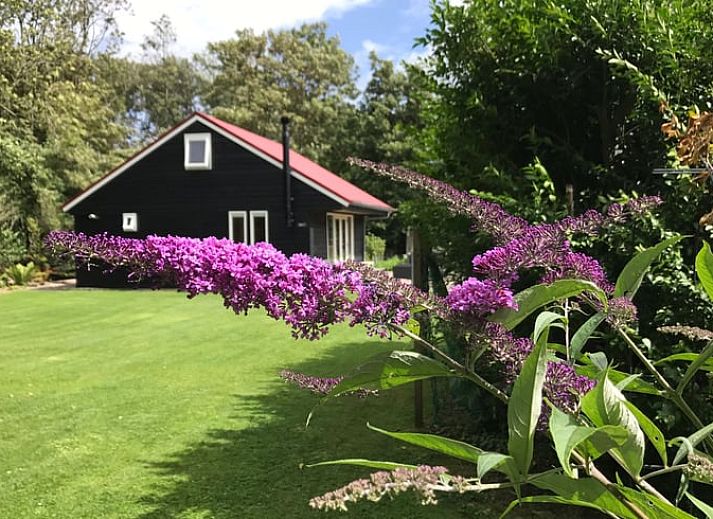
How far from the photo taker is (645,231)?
111 inches

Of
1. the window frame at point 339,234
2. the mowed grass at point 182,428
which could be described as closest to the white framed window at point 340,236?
the window frame at point 339,234

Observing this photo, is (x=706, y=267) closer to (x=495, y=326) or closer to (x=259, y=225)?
(x=495, y=326)

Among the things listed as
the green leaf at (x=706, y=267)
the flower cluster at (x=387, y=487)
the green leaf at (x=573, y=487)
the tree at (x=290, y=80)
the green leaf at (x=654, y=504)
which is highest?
the tree at (x=290, y=80)

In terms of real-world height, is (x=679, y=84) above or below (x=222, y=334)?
above

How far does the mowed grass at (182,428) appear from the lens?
351 cm

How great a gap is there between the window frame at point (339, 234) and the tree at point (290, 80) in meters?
13.9

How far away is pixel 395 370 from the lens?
1.05 metres

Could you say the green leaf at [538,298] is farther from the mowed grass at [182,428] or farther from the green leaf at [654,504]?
the mowed grass at [182,428]

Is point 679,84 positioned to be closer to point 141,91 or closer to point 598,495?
point 598,495

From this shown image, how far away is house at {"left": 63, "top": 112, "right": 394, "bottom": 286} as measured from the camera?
17422 mm

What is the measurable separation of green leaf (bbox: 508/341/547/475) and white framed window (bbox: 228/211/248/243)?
17388mm

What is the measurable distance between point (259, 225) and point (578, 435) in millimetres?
17648

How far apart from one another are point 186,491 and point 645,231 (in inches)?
118

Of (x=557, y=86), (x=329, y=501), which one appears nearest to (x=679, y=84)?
(x=557, y=86)
